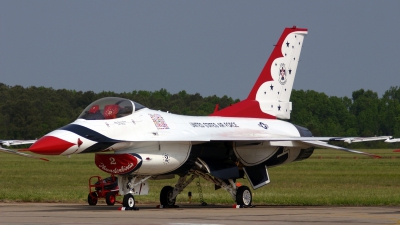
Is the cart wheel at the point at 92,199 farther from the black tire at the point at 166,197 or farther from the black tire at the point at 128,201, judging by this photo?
the black tire at the point at 128,201

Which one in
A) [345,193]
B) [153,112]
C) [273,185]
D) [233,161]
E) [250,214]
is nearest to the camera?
[250,214]

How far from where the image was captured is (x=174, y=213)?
21625 millimetres

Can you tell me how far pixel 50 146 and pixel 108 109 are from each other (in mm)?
2227

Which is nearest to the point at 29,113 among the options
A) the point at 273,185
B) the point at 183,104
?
the point at 183,104

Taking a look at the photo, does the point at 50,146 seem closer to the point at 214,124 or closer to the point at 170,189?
the point at 170,189

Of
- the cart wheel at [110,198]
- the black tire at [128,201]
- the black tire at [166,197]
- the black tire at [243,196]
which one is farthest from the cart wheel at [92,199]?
the black tire at [243,196]

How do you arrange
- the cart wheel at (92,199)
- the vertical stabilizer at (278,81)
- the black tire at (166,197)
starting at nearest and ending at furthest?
the black tire at (166,197)
the cart wheel at (92,199)
the vertical stabilizer at (278,81)

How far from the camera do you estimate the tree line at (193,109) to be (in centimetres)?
9406

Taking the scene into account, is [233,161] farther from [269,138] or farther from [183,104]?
[183,104]

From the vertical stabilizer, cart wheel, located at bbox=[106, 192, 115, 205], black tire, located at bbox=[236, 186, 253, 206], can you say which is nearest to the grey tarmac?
black tire, located at bbox=[236, 186, 253, 206]

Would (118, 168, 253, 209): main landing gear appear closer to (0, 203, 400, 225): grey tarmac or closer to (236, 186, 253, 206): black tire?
(236, 186, 253, 206): black tire

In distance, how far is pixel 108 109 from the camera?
73.0ft

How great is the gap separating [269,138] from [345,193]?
7196 millimetres

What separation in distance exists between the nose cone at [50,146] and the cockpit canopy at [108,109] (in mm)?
1416
